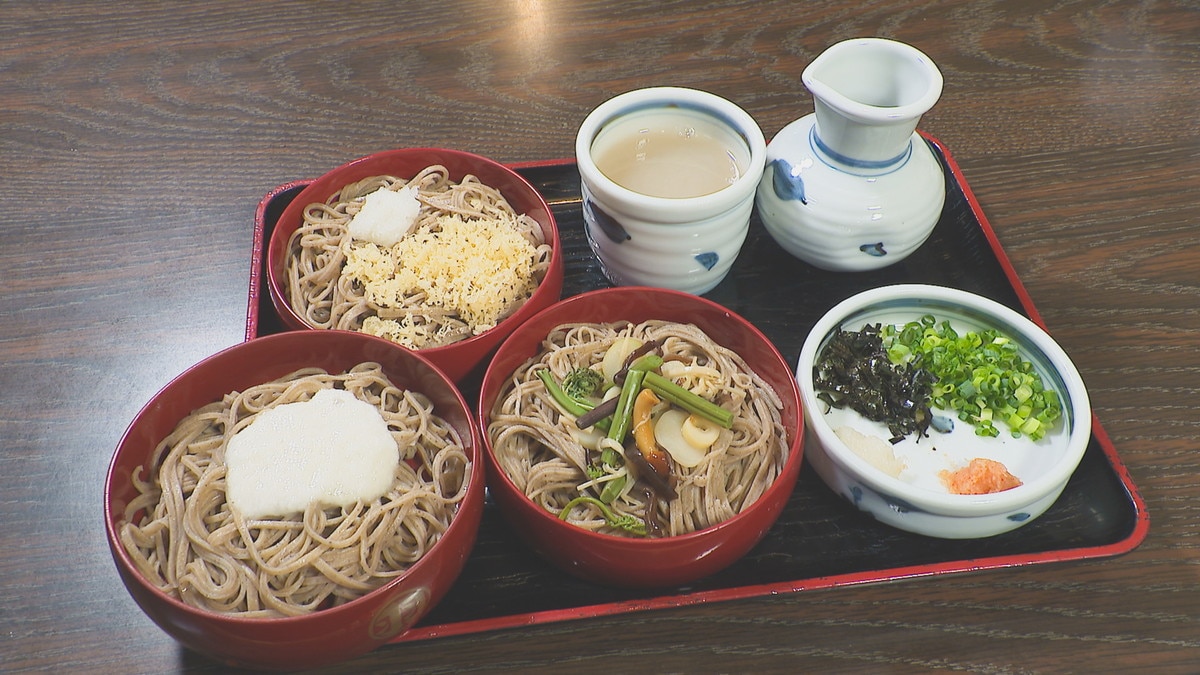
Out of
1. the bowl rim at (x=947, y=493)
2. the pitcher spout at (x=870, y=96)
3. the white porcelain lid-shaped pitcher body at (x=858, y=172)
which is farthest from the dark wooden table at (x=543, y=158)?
the pitcher spout at (x=870, y=96)

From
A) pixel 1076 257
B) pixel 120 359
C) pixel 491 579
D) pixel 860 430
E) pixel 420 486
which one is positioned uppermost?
pixel 1076 257

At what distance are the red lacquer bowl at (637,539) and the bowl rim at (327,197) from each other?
7 centimetres

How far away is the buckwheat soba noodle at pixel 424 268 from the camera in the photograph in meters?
1.71

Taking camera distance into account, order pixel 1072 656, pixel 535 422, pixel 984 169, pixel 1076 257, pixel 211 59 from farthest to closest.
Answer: pixel 211 59, pixel 984 169, pixel 1076 257, pixel 535 422, pixel 1072 656

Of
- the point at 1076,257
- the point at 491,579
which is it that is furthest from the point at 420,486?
the point at 1076,257

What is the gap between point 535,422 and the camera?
61.7 inches

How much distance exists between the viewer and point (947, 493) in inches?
59.9

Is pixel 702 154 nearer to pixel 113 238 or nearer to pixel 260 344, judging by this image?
pixel 260 344

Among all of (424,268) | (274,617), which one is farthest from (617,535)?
(424,268)

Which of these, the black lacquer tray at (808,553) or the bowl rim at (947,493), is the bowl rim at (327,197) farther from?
the bowl rim at (947,493)

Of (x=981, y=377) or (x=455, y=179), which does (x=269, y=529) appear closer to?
(x=455, y=179)

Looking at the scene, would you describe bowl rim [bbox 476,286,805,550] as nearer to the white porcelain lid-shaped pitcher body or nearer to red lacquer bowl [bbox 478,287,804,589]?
red lacquer bowl [bbox 478,287,804,589]

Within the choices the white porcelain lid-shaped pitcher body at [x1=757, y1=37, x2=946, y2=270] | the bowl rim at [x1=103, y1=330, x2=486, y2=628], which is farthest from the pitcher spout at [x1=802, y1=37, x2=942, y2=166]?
the bowl rim at [x1=103, y1=330, x2=486, y2=628]

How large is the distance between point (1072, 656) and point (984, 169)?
121 centimetres
